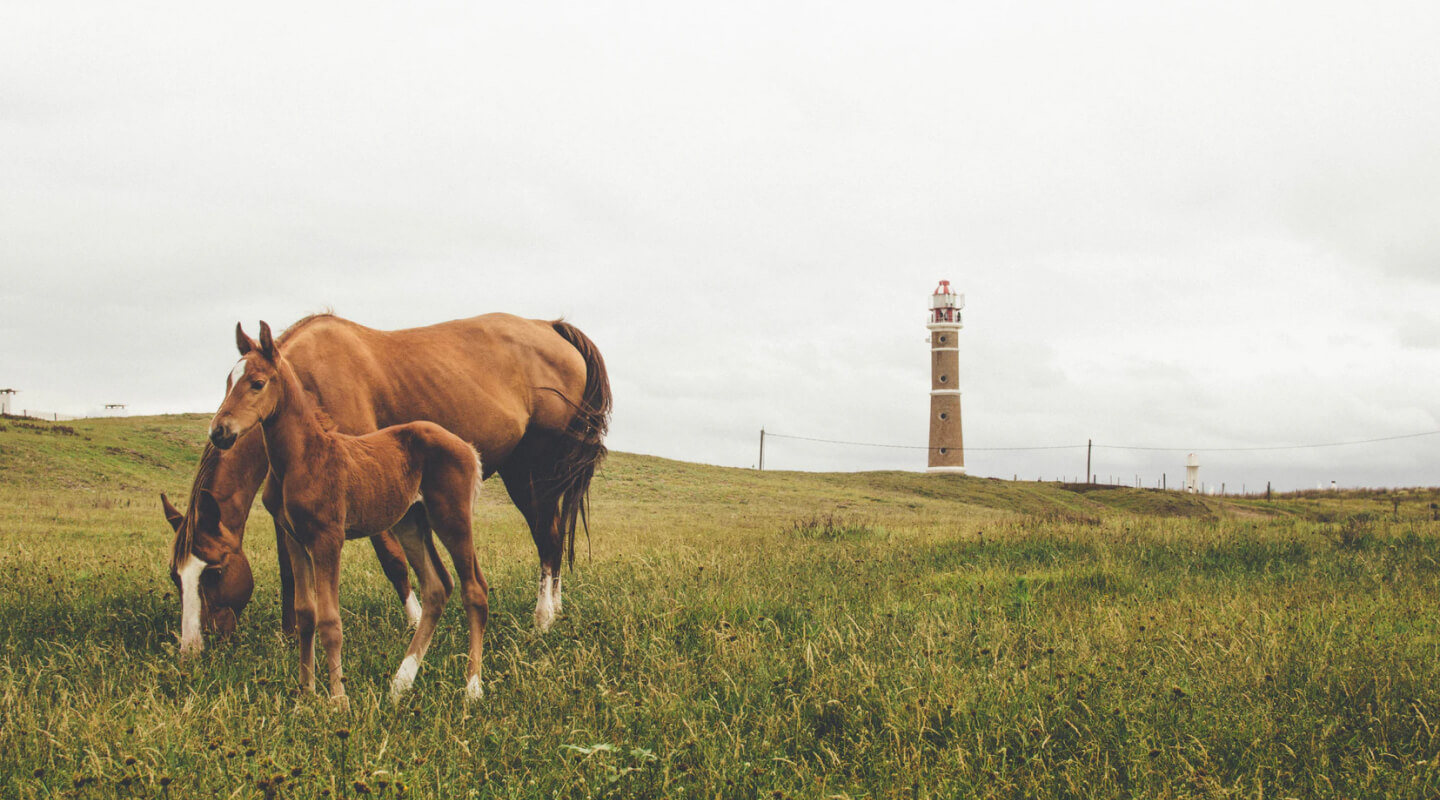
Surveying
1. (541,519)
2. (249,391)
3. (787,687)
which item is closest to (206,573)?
(249,391)

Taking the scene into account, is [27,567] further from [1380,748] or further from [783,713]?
[1380,748]

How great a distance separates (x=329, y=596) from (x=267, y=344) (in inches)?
59.3

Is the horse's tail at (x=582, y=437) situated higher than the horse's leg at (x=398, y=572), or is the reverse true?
the horse's tail at (x=582, y=437)

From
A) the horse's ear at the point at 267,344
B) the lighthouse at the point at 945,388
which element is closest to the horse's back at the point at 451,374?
the horse's ear at the point at 267,344

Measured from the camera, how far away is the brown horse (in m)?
6.37

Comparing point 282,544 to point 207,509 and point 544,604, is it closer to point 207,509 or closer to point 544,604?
point 207,509

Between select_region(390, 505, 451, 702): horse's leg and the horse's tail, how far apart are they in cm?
207

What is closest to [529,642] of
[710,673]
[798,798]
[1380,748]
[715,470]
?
[710,673]

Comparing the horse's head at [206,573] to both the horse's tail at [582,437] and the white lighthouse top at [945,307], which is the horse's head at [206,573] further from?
the white lighthouse top at [945,307]

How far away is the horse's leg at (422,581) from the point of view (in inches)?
218

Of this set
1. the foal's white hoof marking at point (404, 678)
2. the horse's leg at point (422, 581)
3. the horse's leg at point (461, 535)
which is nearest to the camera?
the foal's white hoof marking at point (404, 678)

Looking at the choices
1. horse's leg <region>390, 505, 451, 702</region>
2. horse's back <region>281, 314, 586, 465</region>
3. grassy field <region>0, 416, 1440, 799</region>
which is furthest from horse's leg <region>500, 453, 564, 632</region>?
horse's leg <region>390, 505, 451, 702</region>

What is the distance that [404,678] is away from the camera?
5.40 meters

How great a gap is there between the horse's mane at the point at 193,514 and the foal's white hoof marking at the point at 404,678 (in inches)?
76.9
